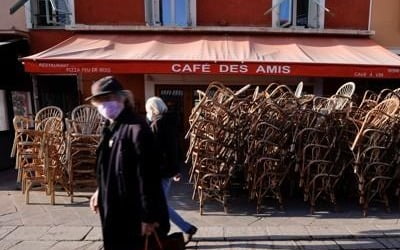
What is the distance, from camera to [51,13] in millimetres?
8219

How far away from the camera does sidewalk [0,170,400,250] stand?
3.92m

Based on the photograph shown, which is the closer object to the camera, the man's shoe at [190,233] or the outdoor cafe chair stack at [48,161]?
the man's shoe at [190,233]

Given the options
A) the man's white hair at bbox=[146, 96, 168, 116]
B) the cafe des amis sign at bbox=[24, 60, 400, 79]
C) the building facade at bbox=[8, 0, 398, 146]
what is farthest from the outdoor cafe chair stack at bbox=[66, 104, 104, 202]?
the building facade at bbox=[8, 0, 398, 146]

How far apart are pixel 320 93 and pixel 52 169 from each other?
591cm

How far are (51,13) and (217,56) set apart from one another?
13.7 feet

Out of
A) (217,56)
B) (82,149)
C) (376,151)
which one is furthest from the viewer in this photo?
(217,56)

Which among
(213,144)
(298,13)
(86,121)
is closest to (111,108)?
(213,144)

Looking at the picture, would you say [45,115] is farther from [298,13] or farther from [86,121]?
[298,13]

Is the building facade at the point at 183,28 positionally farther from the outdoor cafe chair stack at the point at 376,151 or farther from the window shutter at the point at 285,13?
the outdoor cafe chair stack at the point at 376,151

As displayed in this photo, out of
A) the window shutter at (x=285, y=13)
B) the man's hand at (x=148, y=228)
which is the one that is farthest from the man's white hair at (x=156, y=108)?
the window shutter at (x=285, y=13)

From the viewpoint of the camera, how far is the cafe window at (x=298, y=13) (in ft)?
27.0

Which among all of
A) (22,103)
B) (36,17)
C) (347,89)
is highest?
(36,17)

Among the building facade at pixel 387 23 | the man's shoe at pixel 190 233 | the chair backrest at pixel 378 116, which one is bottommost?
the man's shoe at pixel 190 233

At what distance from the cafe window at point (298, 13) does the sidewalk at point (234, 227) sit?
4710 millimetres
